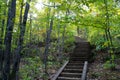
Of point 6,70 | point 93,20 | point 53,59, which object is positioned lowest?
point 53,59

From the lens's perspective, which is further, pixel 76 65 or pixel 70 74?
pixel 76 65

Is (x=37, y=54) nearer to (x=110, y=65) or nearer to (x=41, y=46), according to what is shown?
(x=41, y=46)

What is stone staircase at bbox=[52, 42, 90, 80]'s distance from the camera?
9.94 meters

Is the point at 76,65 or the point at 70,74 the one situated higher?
the point at 76,65

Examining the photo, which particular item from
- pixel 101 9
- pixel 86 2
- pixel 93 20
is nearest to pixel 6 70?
pixel 86 2

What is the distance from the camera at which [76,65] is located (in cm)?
1206

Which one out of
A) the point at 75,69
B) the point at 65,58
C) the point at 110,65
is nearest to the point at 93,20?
the point at 110,65

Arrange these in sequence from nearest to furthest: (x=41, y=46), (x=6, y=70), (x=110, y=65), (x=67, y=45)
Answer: (x=6, y=70), (x=110, y=65), (x=67, y=45), (x=41, y=46)

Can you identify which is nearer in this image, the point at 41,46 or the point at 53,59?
the point at 53,59

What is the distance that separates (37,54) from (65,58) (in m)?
4.50

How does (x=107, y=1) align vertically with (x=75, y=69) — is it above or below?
above

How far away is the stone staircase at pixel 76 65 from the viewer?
9.94 metres

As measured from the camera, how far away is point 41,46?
73.9 ft

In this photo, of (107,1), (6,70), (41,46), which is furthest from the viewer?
(41,46)
